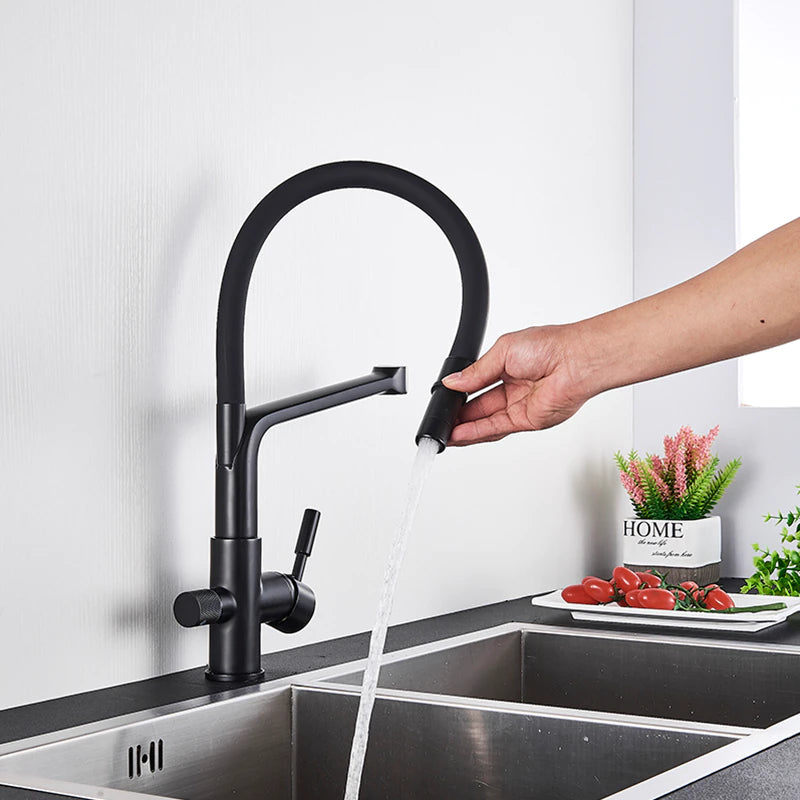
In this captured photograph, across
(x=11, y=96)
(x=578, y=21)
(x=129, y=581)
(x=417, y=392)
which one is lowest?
(x=129, y=581)

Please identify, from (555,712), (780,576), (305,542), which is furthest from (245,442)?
(780,576)

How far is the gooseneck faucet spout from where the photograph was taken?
1.14 meters


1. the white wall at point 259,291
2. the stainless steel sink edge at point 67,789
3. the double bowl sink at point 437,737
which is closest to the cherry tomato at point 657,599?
the double bowl sink at point 437,737

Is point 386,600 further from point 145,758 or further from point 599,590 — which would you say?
point 599,590

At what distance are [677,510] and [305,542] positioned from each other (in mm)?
892

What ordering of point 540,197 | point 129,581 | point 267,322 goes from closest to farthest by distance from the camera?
1. point 129,581
2. point 267,322
3. point 540,197

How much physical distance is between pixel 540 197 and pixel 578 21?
348mm

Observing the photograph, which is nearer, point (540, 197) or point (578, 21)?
point (540, 197)

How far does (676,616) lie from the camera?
1530 millimetres

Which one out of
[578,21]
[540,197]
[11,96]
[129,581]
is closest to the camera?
[11,96]

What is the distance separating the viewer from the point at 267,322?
1343 mm

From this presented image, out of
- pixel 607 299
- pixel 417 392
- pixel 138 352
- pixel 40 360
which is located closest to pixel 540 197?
pixel 607 299

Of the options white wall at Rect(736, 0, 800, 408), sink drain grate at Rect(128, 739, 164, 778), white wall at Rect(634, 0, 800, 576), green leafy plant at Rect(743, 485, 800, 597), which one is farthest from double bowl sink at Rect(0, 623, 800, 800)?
white wall at Rect(736, 0, 800, 408)

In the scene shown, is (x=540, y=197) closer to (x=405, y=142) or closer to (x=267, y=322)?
(x=405, y=142)
